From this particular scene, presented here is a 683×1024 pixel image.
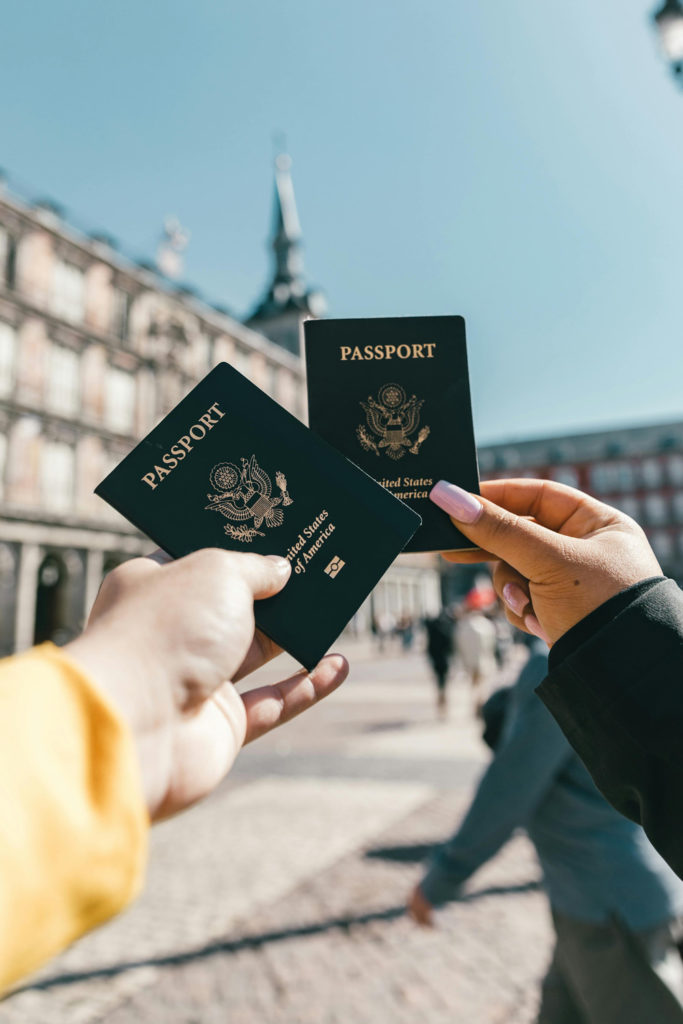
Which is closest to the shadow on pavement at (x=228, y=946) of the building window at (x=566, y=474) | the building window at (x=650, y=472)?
the building window at (x=566, y=474)

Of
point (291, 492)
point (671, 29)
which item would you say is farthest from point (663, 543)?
point (291, 492)

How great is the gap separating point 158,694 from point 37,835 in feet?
0.93

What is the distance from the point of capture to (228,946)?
3.96 metres

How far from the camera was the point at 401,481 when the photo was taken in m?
1.68

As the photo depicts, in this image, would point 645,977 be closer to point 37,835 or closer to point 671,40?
point 37,835

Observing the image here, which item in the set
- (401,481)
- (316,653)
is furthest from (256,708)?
(401,481)

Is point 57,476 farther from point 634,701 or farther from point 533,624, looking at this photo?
point 634,701

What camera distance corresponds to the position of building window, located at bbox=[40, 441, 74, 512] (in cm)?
2697

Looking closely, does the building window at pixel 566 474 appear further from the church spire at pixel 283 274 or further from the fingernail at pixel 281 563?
the fingernail at pixel 281 563

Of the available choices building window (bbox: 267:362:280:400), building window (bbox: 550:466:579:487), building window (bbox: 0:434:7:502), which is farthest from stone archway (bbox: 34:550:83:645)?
building window (bbox: 550:466:579:487)

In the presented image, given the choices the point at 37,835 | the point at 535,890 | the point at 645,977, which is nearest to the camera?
the point at 37,835

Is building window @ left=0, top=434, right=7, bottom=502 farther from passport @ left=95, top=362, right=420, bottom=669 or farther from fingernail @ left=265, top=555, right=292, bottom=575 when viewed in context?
fingernail @ left=265, top=555, right=292, bottom=575

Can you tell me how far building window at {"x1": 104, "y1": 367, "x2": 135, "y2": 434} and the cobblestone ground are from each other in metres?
25.8

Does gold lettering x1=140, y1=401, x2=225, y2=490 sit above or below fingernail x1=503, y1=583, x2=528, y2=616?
above
